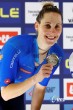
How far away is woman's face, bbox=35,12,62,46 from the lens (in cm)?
117

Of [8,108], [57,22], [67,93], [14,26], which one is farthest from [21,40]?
[67,93]

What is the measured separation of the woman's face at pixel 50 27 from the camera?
1.17 m

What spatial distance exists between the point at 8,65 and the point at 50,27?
0.83 ft

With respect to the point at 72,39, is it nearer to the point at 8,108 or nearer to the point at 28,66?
the point at 28,66

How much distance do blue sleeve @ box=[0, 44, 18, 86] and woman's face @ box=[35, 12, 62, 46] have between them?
0.50ft

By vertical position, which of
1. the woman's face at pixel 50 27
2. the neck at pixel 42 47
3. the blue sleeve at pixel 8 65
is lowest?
the blue sleeve at pixel 8 65

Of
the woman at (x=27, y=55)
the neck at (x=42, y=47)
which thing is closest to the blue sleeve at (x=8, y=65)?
the woman at (x=27, y=55)

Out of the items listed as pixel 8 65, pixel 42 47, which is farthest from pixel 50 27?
pixel 8 65

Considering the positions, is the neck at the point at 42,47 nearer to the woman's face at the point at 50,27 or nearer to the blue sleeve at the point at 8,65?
the woman's face at the point at 50,27

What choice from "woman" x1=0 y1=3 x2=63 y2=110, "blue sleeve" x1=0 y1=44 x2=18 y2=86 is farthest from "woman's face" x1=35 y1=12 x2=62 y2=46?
"blue sleeve" x1=0 y1=44 x2=18 y2=86

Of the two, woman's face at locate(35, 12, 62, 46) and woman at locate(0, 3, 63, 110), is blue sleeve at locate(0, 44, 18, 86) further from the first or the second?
woman's face at locate(35, 12, 62, 46)

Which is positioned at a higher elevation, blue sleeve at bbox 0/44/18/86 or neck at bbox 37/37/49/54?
neck at bbox 37/37/49/54

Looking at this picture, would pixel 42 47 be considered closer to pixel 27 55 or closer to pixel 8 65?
pixel 27 55

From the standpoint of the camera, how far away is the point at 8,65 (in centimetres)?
114
